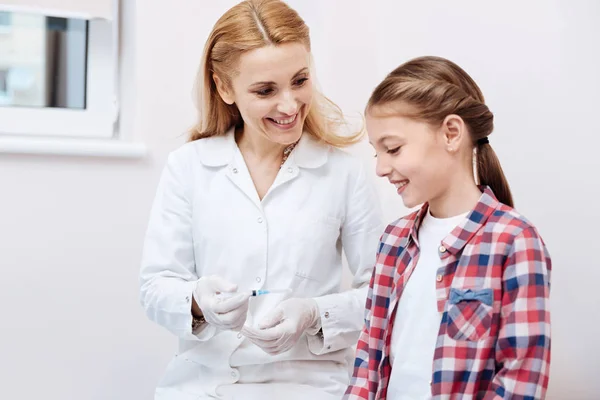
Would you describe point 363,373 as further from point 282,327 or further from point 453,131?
point 453,131

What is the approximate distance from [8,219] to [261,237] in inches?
30.2

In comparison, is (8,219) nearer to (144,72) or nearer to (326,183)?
(144,72)

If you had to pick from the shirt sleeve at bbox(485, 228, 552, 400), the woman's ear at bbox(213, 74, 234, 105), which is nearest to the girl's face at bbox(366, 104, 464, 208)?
the shirt sleeve at bbox(485, 228, 552, 400)

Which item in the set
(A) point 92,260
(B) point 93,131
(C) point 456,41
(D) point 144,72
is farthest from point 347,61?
(A) point 92,260

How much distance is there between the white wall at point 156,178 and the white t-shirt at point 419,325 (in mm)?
560

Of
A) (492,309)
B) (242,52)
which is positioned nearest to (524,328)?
(492,309)

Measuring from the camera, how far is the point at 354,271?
179 cm

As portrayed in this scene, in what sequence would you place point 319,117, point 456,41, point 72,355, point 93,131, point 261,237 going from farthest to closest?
1. point 93,131
2. point 72,355
3. point 456,41
4. point 319,117
5. point 261,237

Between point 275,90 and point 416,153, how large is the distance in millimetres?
A: 438

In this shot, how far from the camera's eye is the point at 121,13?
2.24 m

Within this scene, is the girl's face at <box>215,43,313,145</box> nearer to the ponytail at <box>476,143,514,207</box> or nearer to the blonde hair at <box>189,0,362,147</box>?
the blonde hair at <box>189,0,362,147</box>

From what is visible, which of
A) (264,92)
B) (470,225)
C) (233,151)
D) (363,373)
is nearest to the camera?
(470,225)

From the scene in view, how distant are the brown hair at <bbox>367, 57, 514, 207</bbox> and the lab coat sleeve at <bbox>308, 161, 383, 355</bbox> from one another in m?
0.42

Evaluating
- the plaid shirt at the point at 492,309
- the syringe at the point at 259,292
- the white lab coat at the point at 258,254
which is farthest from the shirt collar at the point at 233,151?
the plaid shirt at the point at 492,309
